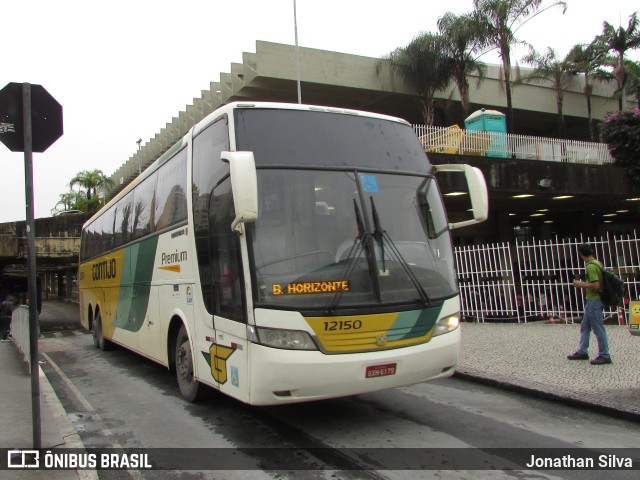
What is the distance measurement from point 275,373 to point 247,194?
1.60 metres

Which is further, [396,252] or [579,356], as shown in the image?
[579,356]

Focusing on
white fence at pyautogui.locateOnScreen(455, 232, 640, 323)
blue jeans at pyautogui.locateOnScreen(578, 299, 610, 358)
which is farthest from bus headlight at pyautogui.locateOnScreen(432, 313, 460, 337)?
white fence at pyautogui.locateOnScreen(455, 232, 640, 323)

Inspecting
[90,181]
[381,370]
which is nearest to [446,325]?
[381,370]

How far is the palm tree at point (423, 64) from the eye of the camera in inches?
1086

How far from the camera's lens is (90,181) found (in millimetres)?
53156

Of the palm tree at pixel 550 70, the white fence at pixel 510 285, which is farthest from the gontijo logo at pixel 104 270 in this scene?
the palm tree at pixel 550 70

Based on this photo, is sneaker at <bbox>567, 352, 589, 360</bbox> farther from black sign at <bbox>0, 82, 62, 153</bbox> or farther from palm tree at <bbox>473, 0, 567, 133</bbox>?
palm tree at <bbox>473, 0, 567, 133</bbox>

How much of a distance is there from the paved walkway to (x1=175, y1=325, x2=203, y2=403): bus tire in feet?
4.76

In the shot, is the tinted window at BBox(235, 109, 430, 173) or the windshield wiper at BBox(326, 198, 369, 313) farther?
the tinted window at BBox(235, 109, 430, 173)

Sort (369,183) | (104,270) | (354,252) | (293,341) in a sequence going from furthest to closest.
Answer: (104,270)
(369,183)
(354,252)
(293,341)

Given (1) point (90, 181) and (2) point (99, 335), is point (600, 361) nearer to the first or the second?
(2) point (99, 335)

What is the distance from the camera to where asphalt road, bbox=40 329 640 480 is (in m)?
4.36

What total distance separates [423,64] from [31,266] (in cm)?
2673

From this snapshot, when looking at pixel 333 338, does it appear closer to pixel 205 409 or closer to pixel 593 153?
pixel 205 409
